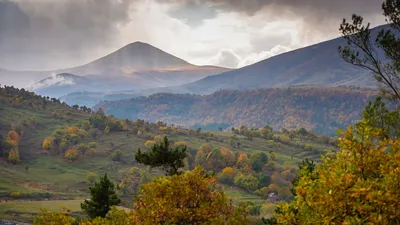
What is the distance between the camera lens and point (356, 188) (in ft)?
46.2

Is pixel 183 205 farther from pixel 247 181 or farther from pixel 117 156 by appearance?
pixel 117 156

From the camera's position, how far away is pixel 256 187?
169m

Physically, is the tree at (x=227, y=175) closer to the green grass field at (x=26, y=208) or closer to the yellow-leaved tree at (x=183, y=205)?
the green grass field at (x=26, y=208)

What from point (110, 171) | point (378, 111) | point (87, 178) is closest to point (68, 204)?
point (87, 178)

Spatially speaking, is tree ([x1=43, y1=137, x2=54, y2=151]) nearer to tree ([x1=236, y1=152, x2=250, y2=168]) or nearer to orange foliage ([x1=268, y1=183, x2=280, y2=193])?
tree ([x1=236, y1=152, x2=250, y2=168])

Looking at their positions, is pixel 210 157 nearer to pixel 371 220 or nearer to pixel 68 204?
pixel 68 204

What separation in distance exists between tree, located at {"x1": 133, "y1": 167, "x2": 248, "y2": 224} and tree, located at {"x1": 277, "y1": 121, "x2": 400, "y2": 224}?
22.6ft

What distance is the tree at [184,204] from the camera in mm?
22578

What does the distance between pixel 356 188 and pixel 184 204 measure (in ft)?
38.9

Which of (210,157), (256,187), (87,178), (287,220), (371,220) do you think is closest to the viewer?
(371,220)

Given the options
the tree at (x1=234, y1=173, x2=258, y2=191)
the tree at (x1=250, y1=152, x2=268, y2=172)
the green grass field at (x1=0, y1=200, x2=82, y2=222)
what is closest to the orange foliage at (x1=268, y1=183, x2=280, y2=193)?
the tree at (x1=234, y1=173, x2=258, y2=191)

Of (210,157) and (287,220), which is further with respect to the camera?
(210,157)

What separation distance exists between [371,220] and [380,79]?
25051mm

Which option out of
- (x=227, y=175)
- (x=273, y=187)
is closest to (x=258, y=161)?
(x=227, y=175)
